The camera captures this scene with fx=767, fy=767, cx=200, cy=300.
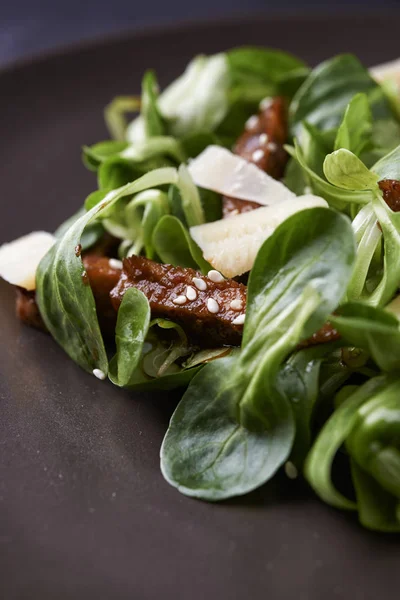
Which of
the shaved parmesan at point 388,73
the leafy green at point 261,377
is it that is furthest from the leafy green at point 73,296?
the shaved parmesan at point 388,73

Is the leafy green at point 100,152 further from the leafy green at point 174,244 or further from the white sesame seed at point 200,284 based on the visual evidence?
the white sesame seed at point 200,284

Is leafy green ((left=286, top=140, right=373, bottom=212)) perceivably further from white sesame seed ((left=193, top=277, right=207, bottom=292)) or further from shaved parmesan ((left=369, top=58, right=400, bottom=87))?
shaved parmesan ((left=369, top=58, right=400, bottom=87))

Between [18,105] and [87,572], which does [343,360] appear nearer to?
[87,572]

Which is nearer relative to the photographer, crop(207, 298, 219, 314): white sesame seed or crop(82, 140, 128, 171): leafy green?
crop(207, 298, 219, 314): white sesame seed

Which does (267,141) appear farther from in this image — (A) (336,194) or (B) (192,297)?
(B) (192,297)

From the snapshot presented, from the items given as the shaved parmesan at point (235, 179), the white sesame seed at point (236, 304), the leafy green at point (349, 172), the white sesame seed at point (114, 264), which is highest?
the leafy green at point (349, 172)

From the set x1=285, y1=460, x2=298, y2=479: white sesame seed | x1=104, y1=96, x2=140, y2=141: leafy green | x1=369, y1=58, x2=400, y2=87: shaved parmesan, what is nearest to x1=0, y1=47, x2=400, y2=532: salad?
x1=285, y1=460, x2=298, y2=479: white sesame seed

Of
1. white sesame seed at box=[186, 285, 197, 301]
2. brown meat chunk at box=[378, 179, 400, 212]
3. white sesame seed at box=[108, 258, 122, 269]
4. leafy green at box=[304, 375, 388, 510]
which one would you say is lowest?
leafy green at box=[304, 375, 388, 510]

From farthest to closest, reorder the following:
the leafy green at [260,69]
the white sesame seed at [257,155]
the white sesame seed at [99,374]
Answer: the leafy green at [260,69] < the white sesame seed at [257,155] < the white sesame seed at [99,374]
